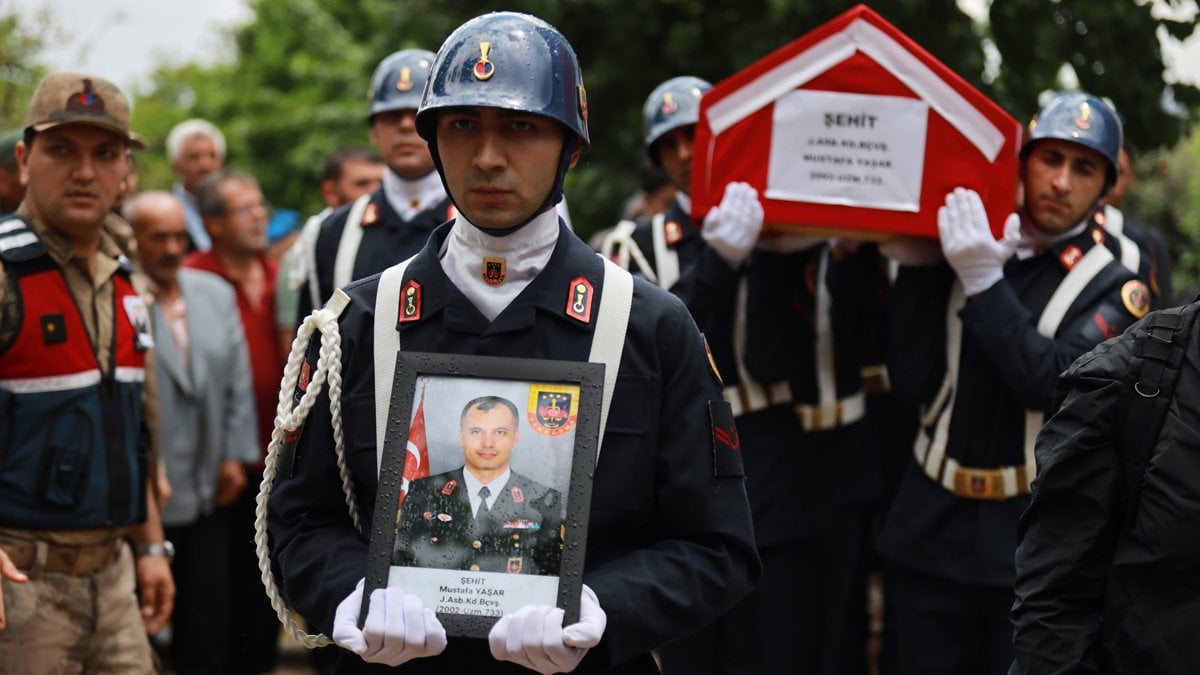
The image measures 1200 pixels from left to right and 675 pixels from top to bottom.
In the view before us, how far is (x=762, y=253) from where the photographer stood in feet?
20.6

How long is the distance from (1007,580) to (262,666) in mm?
4384

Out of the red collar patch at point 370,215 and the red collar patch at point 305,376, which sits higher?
the red collar patch at point 370,215

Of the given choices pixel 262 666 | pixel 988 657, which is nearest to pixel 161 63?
pixel 262 666

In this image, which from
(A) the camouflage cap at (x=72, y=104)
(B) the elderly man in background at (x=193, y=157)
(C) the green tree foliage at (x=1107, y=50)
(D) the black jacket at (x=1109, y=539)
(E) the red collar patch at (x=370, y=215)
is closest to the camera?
(D) the black jacket at (x=1109, y=539)

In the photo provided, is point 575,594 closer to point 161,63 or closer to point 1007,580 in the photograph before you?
point 1007,580

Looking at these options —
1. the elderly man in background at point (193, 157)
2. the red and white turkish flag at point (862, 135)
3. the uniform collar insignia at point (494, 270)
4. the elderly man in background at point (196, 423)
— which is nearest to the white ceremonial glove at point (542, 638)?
the uniform collar insignia at point (494, 270)

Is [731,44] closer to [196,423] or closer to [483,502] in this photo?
[196,423]

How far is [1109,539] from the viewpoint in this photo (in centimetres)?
344

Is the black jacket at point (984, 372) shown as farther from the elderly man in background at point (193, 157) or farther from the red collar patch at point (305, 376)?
the elderly man in background at point (193, 157)

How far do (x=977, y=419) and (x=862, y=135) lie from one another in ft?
3.56

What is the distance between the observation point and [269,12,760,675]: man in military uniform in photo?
3.21 m

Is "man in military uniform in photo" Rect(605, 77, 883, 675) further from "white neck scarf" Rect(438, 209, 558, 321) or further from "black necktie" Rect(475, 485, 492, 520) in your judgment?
"black necktie" Rect(475, 485, 492, 520)

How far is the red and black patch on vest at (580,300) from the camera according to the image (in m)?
3.27

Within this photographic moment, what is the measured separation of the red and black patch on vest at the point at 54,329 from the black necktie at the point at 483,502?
250 centimetres
